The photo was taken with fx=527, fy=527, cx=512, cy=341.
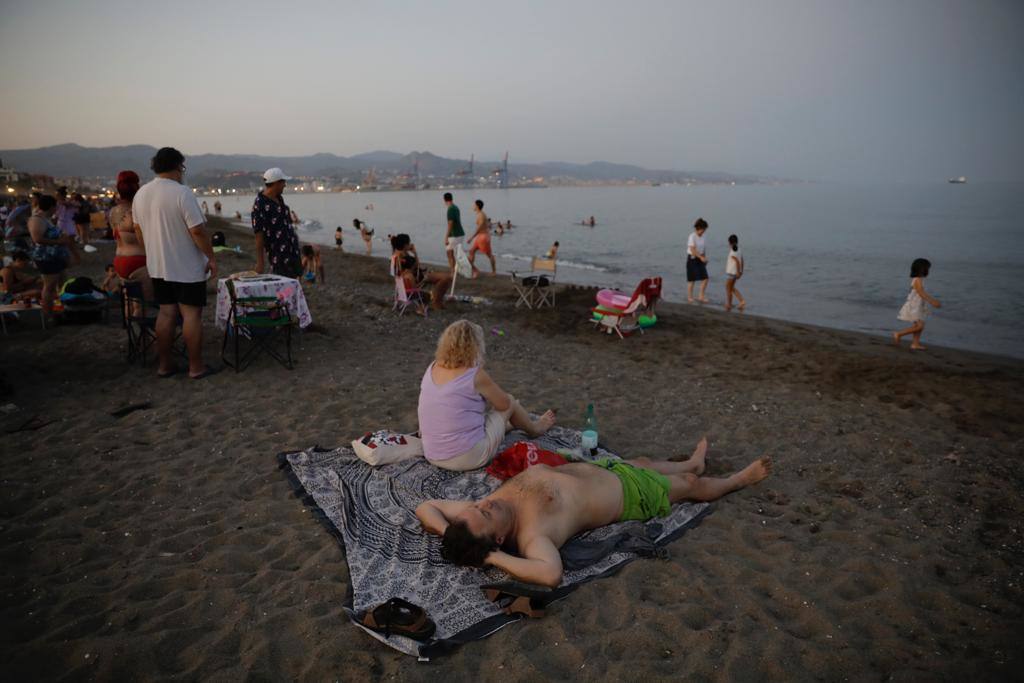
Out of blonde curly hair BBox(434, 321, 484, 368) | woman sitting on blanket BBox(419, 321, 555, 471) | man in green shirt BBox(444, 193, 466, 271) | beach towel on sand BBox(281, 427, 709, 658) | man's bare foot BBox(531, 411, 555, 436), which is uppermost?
man in green shirt BBox(444, 193, 466, 271)

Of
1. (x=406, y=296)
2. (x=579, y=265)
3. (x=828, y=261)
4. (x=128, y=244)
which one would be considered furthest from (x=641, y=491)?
(x=828, y=261)

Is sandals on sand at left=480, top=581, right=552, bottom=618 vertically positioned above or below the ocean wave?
below

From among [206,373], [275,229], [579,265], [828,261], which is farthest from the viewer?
[828,261]

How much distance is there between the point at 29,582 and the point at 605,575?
125 inches

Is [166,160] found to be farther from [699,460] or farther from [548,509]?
[699,460]

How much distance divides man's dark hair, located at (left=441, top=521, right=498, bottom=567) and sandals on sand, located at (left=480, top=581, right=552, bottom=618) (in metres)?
0.17

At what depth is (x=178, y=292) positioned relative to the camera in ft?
18.1

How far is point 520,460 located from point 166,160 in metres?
4.45

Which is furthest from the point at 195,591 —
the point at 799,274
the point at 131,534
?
the point at 799,274

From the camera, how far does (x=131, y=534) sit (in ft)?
10.9

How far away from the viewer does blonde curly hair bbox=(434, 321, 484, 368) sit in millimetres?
3754

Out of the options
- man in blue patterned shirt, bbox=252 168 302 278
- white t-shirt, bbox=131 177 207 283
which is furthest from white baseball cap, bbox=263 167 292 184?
white t-shirt, bbox=131 177 207 283

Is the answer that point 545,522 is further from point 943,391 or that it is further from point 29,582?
point 943,391

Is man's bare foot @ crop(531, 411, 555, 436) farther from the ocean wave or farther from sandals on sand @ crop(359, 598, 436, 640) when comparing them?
the ocean wave
